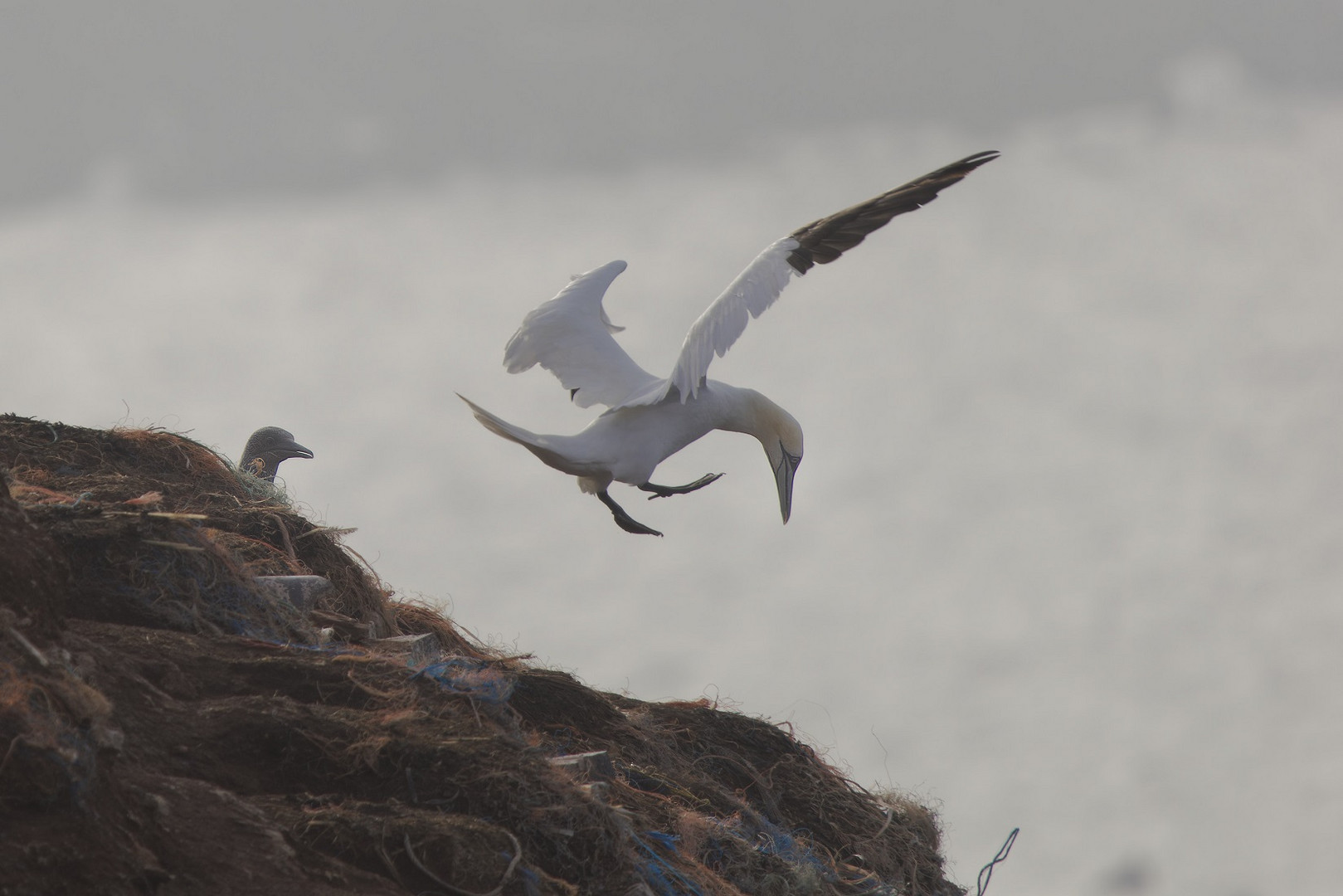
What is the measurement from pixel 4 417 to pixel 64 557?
3.13m

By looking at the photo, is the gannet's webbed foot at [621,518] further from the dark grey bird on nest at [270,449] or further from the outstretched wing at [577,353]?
the dark grey bird on nest at [270,449]

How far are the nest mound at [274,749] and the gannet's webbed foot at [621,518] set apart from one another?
93 cm

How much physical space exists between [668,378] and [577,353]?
2.72ft

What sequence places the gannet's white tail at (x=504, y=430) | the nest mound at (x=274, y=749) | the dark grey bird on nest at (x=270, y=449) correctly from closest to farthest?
the nest mound at (x=274, y=749) < the gannet's white tail at (x=504, y=430) < the dark grey bird on nest at (x=270, y=449)

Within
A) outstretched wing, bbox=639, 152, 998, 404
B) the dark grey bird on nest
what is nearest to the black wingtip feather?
outstretched wing, bbox=639, 152, 998, 404

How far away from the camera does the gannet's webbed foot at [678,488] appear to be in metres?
7.89

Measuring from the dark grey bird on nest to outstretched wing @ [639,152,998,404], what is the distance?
4.44m

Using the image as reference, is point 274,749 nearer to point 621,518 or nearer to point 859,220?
point 621,518

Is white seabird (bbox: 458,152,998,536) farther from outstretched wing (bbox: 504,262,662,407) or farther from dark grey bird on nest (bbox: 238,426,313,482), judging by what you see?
dark grey bird on nest (bbox: 238,426,313,482)

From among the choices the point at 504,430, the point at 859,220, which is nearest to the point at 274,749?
the point at 504,430

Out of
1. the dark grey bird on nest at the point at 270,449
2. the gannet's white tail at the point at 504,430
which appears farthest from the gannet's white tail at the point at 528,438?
the dark grey bird on nest at the point at 270,449

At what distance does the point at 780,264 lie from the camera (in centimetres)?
759

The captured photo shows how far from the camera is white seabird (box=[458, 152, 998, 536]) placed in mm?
7199

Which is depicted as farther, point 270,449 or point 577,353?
point 270,449
